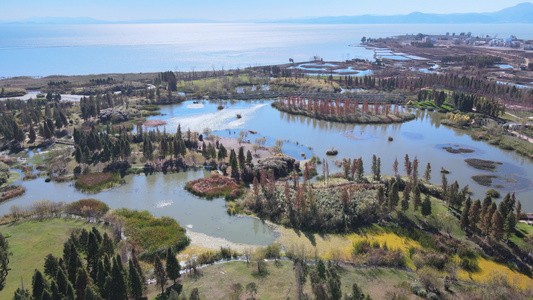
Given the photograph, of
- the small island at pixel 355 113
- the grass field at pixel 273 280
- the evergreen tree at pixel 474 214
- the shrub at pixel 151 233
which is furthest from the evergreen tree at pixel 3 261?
the small island at pixel 355 113

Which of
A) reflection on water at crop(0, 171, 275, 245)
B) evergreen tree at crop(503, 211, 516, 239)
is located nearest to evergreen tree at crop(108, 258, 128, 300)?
reflection on water at crop(0, 171, 275, 245)

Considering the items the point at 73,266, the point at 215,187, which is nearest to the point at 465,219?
the point at 215,187

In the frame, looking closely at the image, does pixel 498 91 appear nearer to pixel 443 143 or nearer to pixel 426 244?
pixel 443 143

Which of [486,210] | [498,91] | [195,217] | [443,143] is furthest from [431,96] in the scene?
[195,217]

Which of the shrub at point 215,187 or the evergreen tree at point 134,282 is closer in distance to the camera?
the evergreen tree at point 134,282

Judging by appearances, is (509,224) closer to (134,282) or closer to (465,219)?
(465,219)

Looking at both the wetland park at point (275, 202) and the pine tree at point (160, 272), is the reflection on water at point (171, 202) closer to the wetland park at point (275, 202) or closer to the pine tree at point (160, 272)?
the wetland park at point (275, 202)
